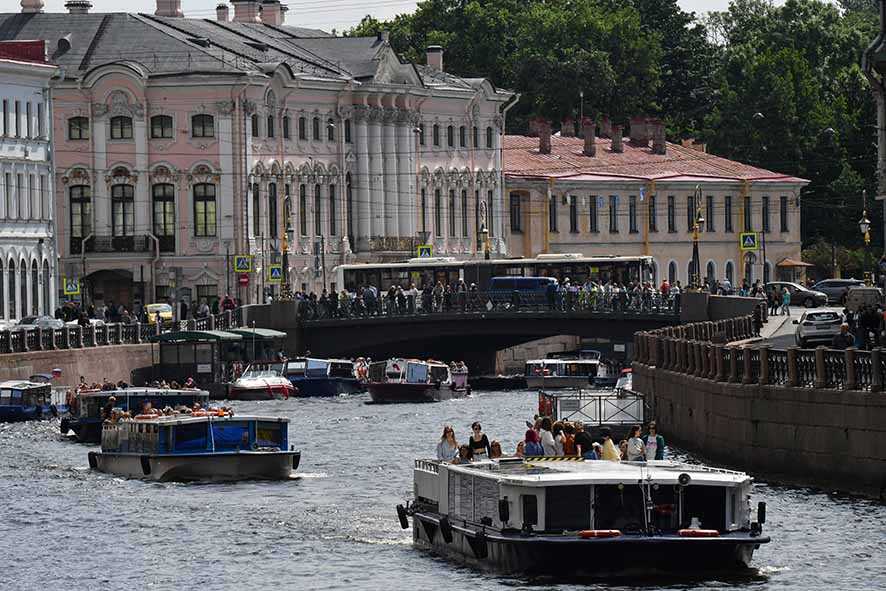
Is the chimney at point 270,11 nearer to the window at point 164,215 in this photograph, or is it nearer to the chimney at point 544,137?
the chimney at point 544,137

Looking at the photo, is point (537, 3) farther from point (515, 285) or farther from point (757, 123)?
point (515, 285)

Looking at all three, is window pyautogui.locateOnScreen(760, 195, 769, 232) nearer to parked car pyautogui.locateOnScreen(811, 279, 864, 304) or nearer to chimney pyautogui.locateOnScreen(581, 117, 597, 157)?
chimney pyautogui.locateOnScreen(581, 117, 597, 157)

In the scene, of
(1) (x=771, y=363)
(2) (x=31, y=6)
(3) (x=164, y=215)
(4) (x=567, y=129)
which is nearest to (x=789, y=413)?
(1) (x=771, y=363)

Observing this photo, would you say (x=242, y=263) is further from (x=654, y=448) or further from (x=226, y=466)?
(x=654, y=448)

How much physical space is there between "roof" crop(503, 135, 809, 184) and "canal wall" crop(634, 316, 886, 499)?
7122cm

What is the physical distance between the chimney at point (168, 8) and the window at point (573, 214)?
73.8 feet

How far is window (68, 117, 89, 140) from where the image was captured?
12256 cm

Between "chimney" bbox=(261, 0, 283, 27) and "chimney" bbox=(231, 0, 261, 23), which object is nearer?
"chimney" bbox=(231, 0, 261, 23)

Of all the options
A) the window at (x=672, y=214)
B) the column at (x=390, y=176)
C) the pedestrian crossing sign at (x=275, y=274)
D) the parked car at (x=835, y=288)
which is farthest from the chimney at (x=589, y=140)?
the pedestrian crossing sign at (x=275, y=274)

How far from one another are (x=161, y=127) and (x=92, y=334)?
2389 cm

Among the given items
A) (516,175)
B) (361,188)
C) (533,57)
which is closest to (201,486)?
(361,188)

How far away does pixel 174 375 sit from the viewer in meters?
104

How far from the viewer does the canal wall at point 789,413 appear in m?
58.4

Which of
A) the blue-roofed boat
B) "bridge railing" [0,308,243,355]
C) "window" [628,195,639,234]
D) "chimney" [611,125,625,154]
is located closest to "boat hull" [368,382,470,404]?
"bridge railing" [0,308,243,355]
